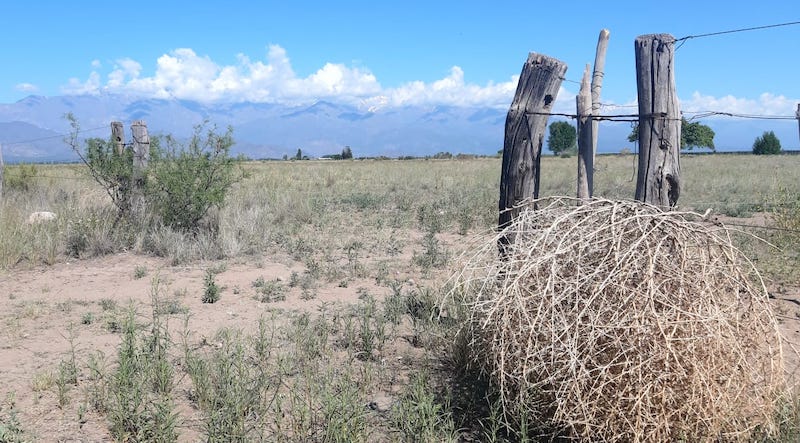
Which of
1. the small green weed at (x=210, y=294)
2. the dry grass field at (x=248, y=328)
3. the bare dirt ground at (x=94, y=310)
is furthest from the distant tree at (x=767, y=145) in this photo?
the small green weed at (x=210, y=294)

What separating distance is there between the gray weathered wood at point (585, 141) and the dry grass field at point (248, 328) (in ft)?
4.17

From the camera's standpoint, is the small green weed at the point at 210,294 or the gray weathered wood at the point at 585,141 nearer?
the gray weathered wood at the point at 585,141

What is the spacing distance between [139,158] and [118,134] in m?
0.58

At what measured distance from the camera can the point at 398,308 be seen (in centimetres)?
593

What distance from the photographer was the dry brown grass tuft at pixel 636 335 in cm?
303

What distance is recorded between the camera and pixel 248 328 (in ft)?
19.0

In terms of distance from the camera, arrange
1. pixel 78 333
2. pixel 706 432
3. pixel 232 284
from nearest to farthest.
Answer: pixel 706 432 → pixel 78 333 → pixel 232 284

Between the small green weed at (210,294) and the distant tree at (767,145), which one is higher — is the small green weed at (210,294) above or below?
below

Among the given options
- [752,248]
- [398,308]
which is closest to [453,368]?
[398,308]

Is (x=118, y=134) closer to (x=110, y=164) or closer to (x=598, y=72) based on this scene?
(x=110, y=164)

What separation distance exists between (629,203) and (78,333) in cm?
494

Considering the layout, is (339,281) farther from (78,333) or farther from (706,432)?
(706,432)

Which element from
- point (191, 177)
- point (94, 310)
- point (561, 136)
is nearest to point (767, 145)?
point (561, 136)

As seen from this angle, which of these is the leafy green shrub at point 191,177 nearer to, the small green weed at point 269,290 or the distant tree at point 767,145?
the small green weed at point 269,290
